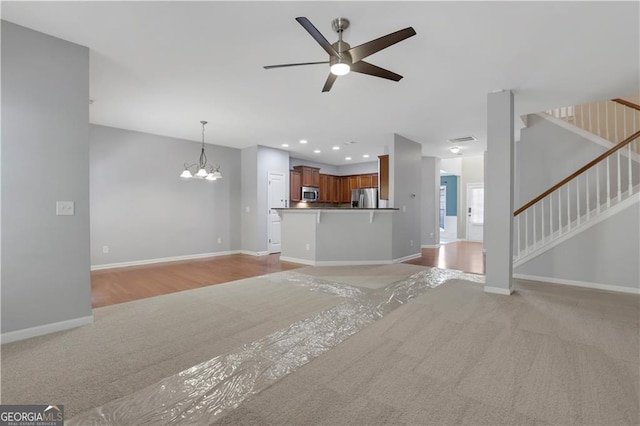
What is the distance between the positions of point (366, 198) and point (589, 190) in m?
4.61

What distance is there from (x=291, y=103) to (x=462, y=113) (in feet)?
9.11

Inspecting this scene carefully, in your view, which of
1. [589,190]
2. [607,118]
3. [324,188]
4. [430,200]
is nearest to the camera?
[589,190]

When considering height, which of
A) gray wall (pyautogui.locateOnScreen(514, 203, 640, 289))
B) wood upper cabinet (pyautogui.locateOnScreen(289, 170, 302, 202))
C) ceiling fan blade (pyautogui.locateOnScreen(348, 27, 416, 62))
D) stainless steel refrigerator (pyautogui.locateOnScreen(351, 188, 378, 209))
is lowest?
gray wall (pyautogui.locateOnScreen(514, 203, 640, 289))

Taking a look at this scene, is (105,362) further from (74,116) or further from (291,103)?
(291,103)

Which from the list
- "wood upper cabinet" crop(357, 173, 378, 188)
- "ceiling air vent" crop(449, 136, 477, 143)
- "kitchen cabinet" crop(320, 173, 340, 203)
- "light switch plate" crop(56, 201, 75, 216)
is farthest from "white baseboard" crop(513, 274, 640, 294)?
"light switch plate" crop(56, 201, 75, 216)

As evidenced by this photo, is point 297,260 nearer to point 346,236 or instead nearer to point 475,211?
point 346,236

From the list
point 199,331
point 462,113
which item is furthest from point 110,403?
point 462,113

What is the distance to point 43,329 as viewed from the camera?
2.64 m

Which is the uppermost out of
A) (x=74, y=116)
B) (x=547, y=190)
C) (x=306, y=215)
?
(x=74, y=116)

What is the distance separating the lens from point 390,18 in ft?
7.95

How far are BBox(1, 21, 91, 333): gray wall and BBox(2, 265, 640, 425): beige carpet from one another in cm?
37

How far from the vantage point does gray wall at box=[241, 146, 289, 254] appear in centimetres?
727

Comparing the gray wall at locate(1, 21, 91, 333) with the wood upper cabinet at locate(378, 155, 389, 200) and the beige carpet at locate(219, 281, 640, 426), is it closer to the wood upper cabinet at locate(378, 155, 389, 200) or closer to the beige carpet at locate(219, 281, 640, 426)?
the beige carpet at locate(219, 281, 640, 426)

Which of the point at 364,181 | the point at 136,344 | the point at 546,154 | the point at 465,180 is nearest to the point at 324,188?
the point at 364,181
